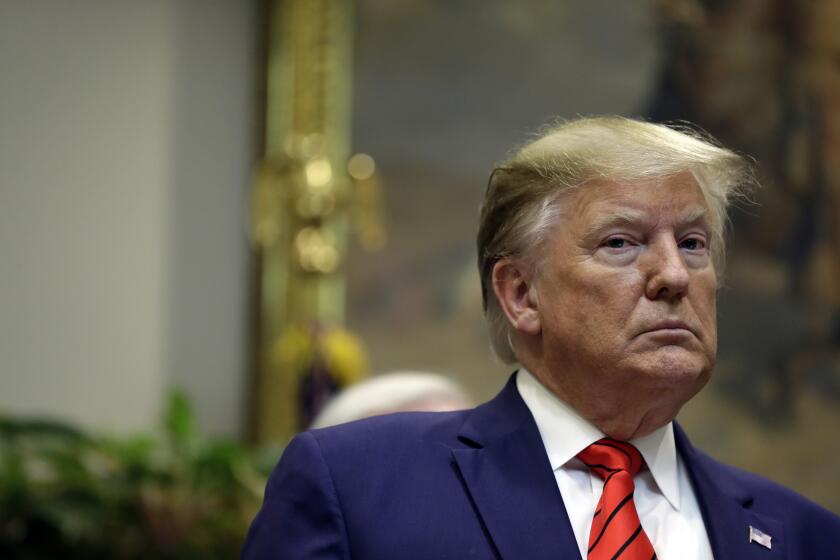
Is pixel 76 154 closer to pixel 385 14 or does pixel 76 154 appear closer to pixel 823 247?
pixel 385 14

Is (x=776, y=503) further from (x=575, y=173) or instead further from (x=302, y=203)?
(x=302, y=203)

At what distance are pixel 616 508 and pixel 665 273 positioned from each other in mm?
472

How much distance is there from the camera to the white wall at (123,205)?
30.2 ft

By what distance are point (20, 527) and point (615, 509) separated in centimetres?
571

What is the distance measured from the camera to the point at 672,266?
8.93ft

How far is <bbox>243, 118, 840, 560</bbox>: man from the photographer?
105 inches

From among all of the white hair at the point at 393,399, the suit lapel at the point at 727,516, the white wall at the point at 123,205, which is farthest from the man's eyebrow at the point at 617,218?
the white wall at the point at 123,205

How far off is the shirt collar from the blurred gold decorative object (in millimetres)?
6161

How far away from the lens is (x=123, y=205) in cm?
948

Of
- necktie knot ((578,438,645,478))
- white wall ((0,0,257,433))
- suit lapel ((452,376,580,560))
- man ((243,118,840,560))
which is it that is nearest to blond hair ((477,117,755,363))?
man ((243,118,840,560))

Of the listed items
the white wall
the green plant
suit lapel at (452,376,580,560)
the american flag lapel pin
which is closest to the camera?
suit lapel at (452,376,580,560)

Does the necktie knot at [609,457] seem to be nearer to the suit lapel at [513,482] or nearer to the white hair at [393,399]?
the suit lapel at [513,482]

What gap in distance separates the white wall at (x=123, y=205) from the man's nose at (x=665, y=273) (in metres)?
7.10

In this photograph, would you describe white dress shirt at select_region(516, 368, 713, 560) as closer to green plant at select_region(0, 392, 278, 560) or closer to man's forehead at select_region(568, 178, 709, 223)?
man's forehead at select_region(568, 178, 709, 223)
